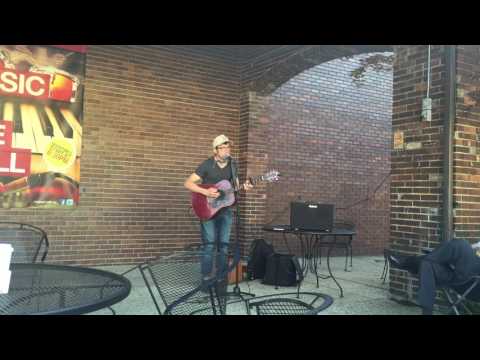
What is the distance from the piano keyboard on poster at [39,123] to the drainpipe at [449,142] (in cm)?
426

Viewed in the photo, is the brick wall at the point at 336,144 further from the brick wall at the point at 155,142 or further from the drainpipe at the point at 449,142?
the drainpipe at the point at 449,142

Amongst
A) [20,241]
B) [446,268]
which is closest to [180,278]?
[446,268]

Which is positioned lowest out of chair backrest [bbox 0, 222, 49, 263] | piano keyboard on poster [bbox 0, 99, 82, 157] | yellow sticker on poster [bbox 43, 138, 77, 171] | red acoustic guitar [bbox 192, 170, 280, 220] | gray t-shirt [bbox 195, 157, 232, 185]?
chair backrest [bbox 0, 222, 49, 263]

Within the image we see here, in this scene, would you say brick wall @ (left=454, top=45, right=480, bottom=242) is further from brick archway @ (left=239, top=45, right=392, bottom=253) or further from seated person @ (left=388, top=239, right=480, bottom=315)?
brick archway @ (left=239, top=45, right=392, bottom=253)

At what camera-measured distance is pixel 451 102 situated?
13.5ft

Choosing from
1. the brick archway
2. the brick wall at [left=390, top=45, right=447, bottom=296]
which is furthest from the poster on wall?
the brick wall at [left=390, top=45, right=447, bottom=296]

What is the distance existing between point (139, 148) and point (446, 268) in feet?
13.9

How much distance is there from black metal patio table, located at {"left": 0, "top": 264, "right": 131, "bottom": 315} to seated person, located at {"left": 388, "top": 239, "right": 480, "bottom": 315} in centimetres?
210

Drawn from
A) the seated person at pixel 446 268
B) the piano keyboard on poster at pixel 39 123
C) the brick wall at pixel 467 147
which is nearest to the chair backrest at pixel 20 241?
the piano keyboard on poster at pixel 39 123

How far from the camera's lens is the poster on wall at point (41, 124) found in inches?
217

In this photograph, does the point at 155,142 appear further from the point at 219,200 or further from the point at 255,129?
the point at 219,200

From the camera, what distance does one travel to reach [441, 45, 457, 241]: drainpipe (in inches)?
161
